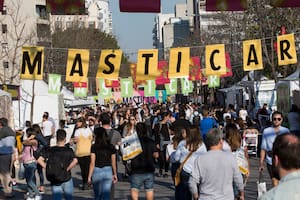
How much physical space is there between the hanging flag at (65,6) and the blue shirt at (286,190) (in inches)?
332

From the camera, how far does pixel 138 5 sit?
11289mm

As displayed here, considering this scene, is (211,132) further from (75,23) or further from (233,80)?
(75,23)

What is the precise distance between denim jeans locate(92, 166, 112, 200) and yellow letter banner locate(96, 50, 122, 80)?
423 inches

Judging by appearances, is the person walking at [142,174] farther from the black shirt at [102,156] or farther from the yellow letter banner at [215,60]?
the yellow letter banner at [215,60]

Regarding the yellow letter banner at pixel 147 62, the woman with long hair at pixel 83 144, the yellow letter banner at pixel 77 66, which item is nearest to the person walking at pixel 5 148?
the woman with long hair at pixel 83 144

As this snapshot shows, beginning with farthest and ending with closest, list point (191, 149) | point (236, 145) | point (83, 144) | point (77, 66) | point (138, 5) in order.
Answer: point (77, 66)
point (83, 144)
point (138, 5)
point (236, 145)
point (191, 149)

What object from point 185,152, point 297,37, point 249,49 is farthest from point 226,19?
point 185,152

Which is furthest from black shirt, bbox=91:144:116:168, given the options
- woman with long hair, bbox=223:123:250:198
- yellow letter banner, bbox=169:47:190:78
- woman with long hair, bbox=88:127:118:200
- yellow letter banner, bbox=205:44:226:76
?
yellow letter banner, bbox=205:44:226:76

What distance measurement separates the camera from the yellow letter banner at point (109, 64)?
73.2 feet

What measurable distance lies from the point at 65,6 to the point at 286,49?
13.2m

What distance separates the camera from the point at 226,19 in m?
56.2

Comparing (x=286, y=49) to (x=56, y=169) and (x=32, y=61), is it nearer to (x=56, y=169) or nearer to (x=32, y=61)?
(x=32, y=61)

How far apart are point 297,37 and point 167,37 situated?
453ft

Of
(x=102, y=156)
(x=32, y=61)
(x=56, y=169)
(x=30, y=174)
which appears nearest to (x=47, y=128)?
(x=32, y=61)
